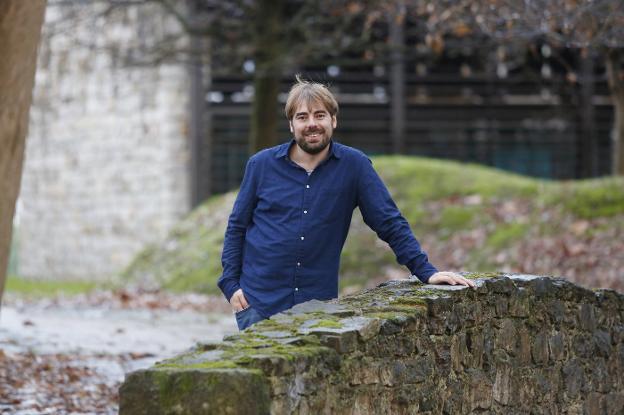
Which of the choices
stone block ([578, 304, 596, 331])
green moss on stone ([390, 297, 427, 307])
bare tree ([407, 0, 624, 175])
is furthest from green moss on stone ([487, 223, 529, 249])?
green moss on stone ([390, 297, 427, 307])

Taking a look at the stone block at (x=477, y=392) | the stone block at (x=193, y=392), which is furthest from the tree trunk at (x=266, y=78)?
the stone block at (x=193, y=392)

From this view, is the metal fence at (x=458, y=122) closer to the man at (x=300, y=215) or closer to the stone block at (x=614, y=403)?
the stone block at (x=614, y=403)

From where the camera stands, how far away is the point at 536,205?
16703mm

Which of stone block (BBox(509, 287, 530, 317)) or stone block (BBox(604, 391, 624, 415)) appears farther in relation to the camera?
stone block (BBox(604, 391, 624, 415))

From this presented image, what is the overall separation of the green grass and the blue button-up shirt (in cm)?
1353

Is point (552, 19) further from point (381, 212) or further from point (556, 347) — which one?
point (381, 212)

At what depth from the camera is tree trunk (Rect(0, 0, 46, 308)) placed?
656cm

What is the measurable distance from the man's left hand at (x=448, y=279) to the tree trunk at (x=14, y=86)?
243cm

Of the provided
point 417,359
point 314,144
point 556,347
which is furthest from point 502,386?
point 314,144

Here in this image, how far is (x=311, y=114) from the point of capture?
536cm

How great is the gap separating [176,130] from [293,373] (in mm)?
18027

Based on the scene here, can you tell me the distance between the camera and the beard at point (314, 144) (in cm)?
538

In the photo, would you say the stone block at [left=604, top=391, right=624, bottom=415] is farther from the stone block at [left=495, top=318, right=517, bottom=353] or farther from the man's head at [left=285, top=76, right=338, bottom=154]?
the man's head at [left=285, top=76, right=338, bottom=154]

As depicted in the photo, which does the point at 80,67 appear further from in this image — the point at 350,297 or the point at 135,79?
the point at 350,297
